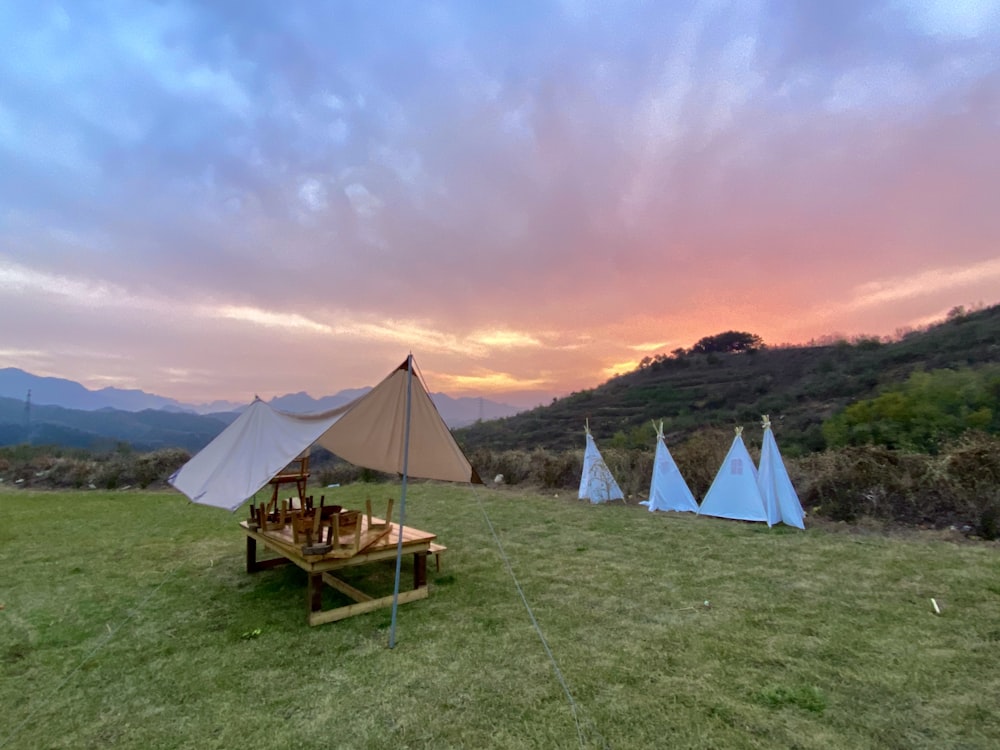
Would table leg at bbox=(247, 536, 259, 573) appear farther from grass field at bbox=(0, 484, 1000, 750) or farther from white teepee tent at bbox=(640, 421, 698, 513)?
white teepee tent at bbox=(640, 421, 698, 513)

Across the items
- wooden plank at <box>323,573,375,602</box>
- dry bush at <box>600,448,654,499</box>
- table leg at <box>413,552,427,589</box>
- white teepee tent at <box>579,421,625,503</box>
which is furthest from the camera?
→ dry bush at <box>600,448,654,499</box>

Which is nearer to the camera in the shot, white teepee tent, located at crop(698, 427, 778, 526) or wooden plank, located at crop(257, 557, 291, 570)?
wooden plank, located at crop(257, 557, 291, 570)

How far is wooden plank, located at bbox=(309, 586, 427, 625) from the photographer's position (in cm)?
349

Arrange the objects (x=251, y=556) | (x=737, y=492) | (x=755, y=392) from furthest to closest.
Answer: (x=755, y=392), (x=737, y=492), (x=251, y=556)

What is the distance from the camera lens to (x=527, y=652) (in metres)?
3.00

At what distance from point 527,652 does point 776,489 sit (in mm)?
5509

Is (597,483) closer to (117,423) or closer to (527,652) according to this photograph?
(527,652)

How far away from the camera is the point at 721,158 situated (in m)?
7.36

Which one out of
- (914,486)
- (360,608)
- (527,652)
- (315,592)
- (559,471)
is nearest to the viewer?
(527,652)

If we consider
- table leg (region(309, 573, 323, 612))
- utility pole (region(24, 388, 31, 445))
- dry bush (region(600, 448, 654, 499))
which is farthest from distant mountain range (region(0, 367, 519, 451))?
table leg (region(309, 573, 323, 612))

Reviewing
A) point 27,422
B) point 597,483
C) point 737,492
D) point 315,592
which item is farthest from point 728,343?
point 27,422

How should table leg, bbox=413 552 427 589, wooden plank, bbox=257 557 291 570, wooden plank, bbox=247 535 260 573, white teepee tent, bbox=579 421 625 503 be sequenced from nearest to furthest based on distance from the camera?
table leg, bbox=413 552 427 589 < wooden plank, bbox=247 535 260 573 < wooden plank, bbox=257 557 291 570 < white teepee tent, bbox=579 421 625 503

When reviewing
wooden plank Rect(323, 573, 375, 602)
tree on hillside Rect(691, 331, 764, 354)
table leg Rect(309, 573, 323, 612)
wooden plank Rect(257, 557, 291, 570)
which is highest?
tree on hillside Rect(691, 331, 764, 354)

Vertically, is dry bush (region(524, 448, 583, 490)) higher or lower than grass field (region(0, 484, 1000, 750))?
higher
